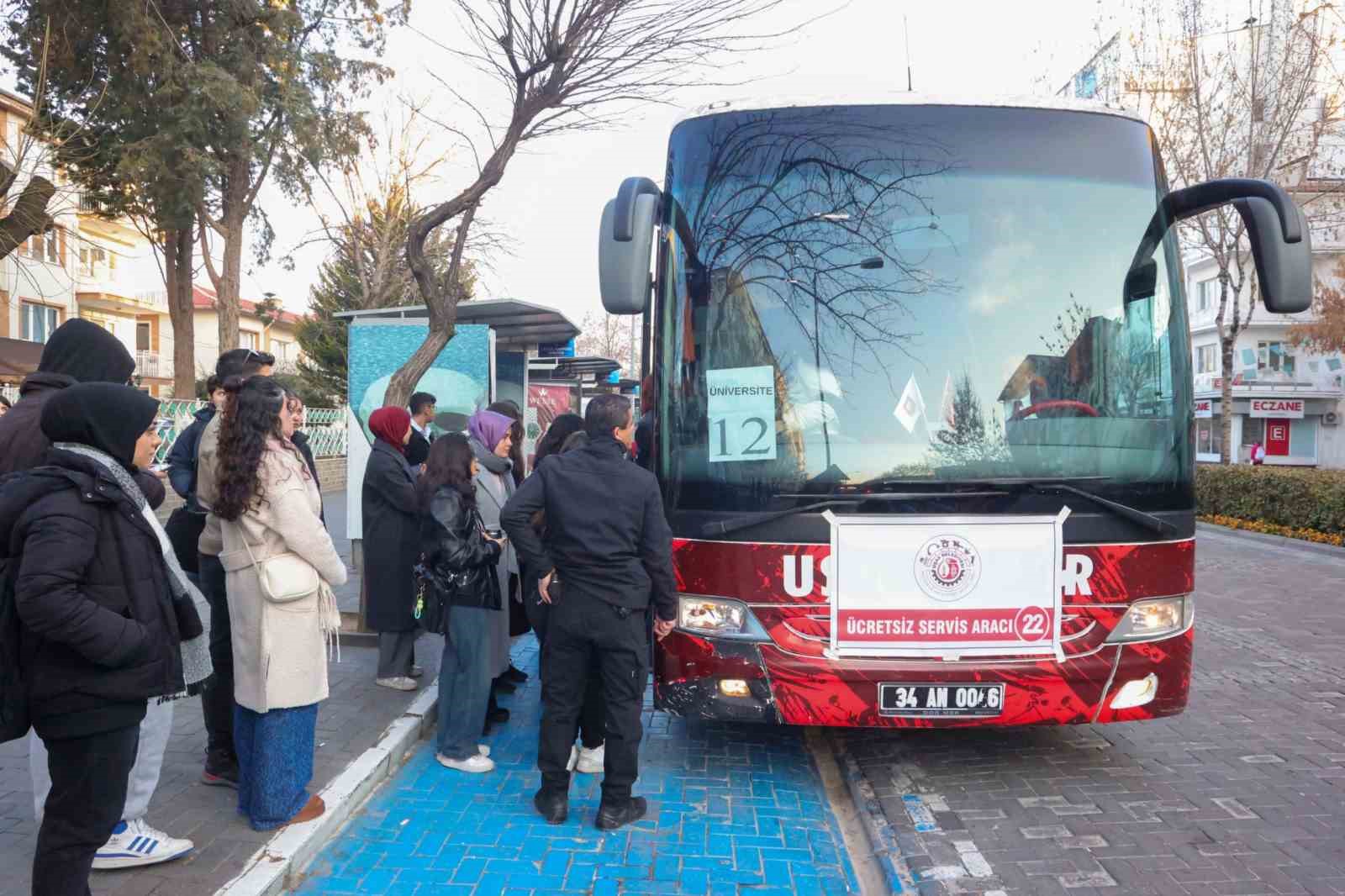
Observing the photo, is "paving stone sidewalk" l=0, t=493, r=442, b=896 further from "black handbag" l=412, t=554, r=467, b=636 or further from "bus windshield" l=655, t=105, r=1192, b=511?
"bus windshield" l=655, t=105, r=1192, b=511

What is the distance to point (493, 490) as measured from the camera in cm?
557

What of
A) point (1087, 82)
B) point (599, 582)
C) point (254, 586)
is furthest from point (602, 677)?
point (1087, 82)

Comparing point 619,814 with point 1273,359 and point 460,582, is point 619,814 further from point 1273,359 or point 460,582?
point 1273,359

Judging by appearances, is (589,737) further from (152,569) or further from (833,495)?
(152,569)

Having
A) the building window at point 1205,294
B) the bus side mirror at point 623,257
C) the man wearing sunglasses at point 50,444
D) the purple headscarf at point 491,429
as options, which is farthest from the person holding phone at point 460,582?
the building window at point 1205,294

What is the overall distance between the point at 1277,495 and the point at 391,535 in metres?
16.5

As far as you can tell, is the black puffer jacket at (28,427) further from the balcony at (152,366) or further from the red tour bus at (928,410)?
the balcony at (152,366)

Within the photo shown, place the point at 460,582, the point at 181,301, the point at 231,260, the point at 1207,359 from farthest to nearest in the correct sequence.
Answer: the point at 1207,359, the point at 181,301, the point at 231,260, the point at 460,582

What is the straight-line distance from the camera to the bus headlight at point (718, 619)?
4539mm

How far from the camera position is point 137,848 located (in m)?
3.66

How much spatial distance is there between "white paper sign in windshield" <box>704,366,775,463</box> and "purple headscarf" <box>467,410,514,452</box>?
1.61m

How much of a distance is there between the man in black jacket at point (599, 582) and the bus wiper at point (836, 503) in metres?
0.34

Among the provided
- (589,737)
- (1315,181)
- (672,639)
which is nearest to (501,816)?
(589,737)

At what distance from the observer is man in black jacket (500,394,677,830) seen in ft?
14.1
